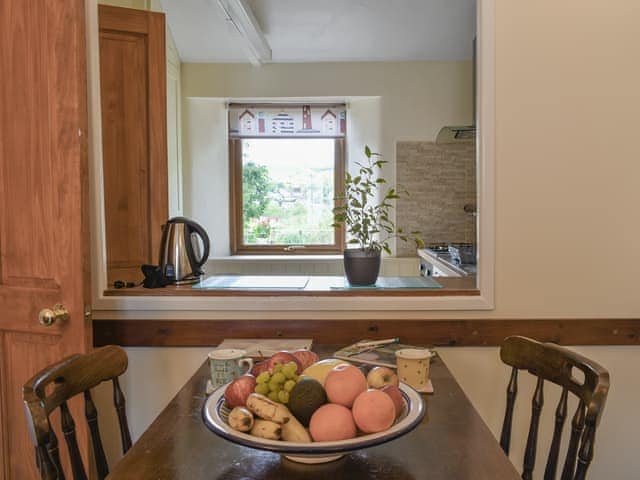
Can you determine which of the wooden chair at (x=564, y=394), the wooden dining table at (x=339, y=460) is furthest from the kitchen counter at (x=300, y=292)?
the wooden dining table at (x=339, y=460)

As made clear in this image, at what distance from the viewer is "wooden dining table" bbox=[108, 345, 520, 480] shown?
968 mm

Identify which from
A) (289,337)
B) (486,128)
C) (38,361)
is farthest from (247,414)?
(486,128)

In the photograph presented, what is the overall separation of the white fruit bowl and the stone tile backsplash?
11.0 ft

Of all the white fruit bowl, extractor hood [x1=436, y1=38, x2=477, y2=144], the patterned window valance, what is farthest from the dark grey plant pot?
the patterned window valance

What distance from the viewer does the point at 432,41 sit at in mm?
4020

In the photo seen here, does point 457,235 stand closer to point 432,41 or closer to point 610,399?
point 432,41

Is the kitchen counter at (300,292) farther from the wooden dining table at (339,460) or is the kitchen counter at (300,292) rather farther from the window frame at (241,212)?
the window frame at (241,212)

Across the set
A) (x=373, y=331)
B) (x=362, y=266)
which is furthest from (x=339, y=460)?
(x=362, y=266)

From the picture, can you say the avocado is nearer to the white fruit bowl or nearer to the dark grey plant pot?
the white fruit bowl

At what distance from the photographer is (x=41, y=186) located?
65.1 inches

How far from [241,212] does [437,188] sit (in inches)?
65.4

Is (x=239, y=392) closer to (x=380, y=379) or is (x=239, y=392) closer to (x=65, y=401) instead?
(x=380, y=379)

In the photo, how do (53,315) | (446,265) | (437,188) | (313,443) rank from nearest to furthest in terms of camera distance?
(313,443) → (53,315) → (446,265) → (437,188)

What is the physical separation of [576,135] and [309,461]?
1.41 m
